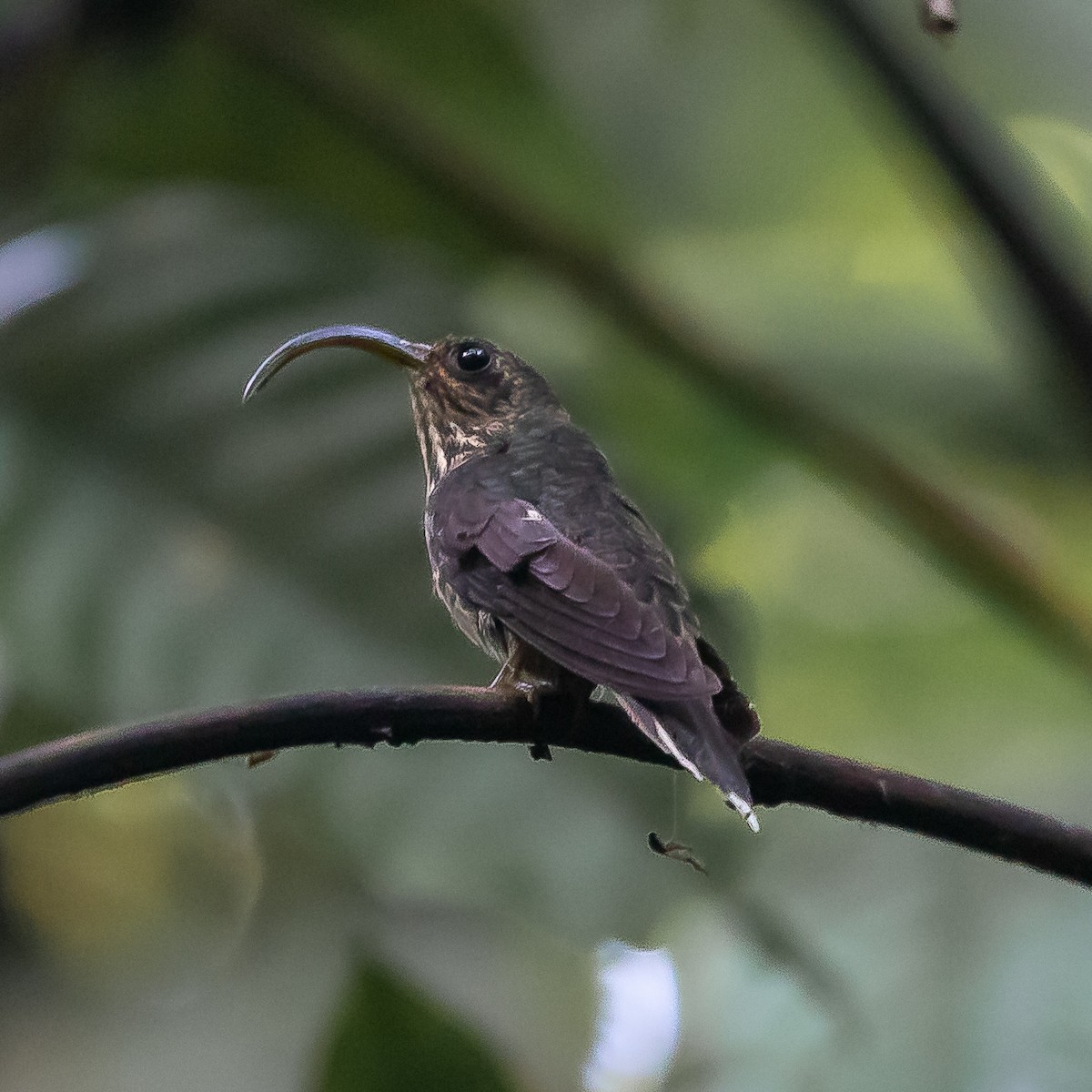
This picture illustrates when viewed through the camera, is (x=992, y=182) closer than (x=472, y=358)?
Yes

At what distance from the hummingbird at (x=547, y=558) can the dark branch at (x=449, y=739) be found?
7 centimetres

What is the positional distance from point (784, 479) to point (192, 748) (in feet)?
6.81

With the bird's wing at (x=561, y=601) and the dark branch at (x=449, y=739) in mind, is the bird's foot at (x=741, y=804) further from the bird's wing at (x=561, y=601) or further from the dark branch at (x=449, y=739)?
the bird's wing at (x=561, y=601)

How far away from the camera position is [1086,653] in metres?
2.06

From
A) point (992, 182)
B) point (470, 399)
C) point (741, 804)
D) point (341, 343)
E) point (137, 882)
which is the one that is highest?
point (992, 182)

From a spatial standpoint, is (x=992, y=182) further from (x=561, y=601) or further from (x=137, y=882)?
(x=137, y=882)

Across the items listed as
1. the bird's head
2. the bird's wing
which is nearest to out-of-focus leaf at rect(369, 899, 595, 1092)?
the bird's head

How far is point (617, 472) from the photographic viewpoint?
7.29 ft

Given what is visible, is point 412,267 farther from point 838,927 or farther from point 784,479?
point 838,927

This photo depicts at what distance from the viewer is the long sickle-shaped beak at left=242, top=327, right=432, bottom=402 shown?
2150 millimetres

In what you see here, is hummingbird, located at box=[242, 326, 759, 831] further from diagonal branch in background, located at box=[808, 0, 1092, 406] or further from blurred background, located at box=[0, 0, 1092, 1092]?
diagonal branch in background, located at box=[808, 0, 1092, 406]

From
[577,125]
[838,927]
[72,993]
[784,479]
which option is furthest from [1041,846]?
[72,993]

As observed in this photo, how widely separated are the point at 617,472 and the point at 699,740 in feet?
2.98

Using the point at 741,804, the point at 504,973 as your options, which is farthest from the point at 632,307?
the point at 504,973
